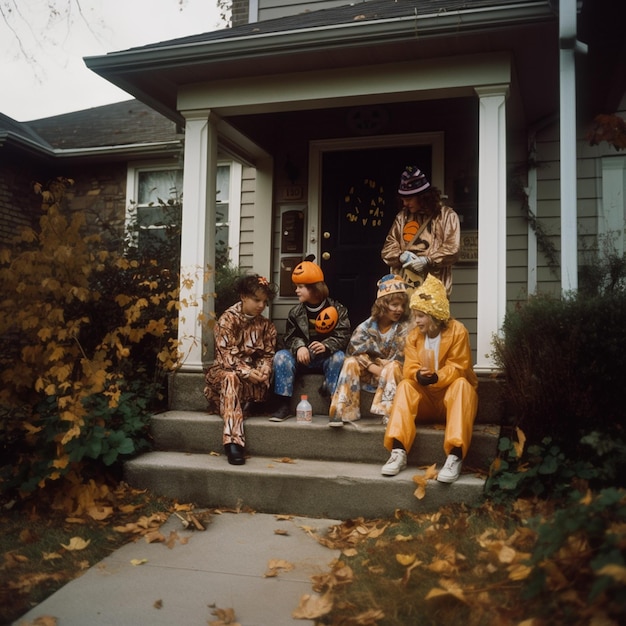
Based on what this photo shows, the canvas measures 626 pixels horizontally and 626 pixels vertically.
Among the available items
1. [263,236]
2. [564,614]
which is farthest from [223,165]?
[564,614]

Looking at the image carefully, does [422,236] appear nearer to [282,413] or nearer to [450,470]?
[282,413]

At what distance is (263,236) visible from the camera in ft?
24.1

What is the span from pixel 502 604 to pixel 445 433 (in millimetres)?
1489

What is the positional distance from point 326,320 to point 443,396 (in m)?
1.27

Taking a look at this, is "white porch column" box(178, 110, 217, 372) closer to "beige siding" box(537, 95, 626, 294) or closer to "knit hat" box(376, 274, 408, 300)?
"knit hat" box(376, 274, 408, 300)

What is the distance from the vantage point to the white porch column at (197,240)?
543cm

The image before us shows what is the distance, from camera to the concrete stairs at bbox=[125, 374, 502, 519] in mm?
3910

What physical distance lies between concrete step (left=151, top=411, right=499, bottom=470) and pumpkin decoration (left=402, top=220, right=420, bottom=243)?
1.65 m

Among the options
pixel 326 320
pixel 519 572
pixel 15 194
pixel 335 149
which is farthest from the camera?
pixel 15 194

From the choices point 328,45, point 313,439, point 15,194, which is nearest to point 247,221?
point 328,45

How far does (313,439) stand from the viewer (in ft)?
14.9

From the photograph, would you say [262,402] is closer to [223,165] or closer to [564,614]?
[564,614]

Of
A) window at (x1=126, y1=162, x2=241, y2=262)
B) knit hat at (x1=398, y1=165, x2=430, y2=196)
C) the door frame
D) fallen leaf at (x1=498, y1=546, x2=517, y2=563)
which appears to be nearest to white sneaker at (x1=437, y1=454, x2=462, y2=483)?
fallen leaf at (x1=498, y1=546, x2=517, y2=563)

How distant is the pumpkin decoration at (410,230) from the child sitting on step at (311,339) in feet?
2.80
